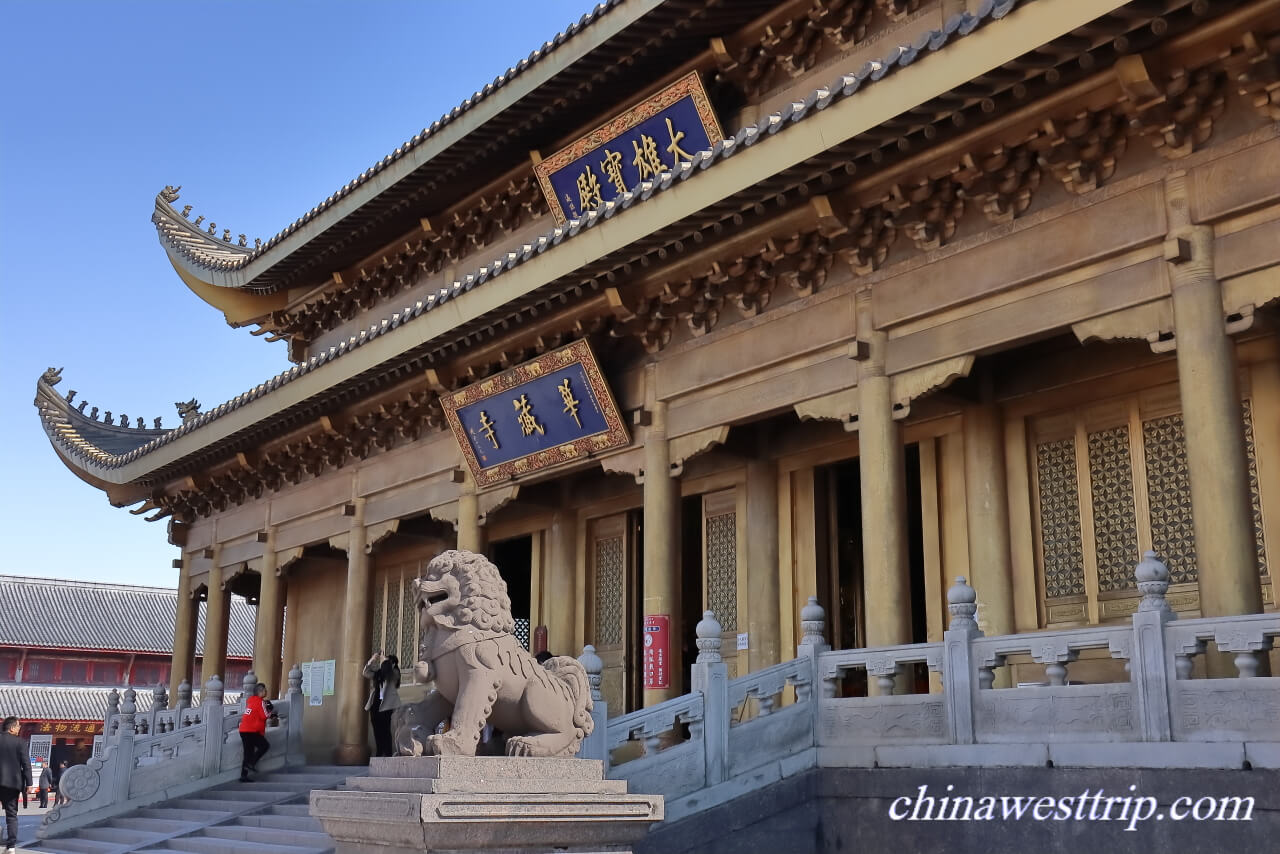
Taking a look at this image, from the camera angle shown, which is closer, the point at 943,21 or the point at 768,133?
the point at 768,133

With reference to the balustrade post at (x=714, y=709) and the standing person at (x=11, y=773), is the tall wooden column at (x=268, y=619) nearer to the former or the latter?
the standing person at (x=11, y=773)

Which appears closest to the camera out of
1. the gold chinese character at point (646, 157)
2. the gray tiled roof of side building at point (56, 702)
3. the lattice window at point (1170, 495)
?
the lattice window at point (1170, 495)

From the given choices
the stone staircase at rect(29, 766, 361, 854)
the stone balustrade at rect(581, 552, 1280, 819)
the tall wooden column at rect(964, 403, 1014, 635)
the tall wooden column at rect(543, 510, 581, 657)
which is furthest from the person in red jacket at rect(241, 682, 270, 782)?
the tall wooden column at rect(964, 403, 1014, 635)

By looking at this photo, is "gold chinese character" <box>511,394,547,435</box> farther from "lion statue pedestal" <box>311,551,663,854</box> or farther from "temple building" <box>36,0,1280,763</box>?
"lion statue pedestal" <box>311,551,663,854</box>

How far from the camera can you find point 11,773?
10727 mm

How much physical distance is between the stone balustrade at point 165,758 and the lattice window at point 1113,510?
28.5 ft

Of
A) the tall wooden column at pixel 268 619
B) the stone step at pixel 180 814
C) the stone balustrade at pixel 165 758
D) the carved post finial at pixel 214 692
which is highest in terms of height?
the tall wooden column at pixel 268 619

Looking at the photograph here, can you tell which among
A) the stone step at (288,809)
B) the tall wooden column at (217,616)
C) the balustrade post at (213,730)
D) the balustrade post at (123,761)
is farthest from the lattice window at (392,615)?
the stone step at (288,809)

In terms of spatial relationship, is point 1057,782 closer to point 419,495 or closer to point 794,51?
point 794,51

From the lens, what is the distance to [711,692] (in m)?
7.87

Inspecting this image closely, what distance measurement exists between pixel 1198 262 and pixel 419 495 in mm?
8571

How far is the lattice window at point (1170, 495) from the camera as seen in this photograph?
325 inches

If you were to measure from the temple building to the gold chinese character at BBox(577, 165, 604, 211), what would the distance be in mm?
48

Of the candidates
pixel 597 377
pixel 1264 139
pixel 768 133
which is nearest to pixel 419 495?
pixel 597 377
